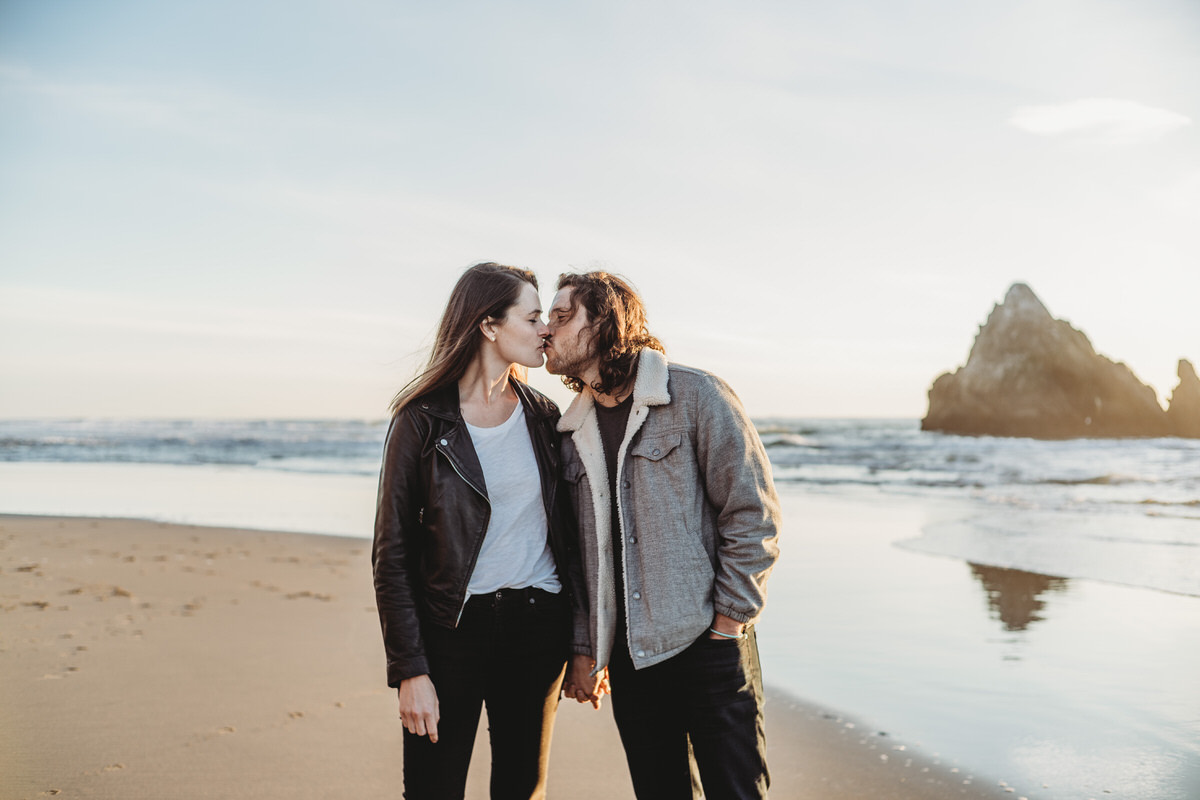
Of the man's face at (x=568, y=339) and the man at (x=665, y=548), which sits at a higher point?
the man's face at (x=568, y=339)

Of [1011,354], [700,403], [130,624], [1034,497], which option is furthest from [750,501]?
[1011,354]

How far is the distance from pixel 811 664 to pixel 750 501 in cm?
305

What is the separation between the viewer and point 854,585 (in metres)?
6.77

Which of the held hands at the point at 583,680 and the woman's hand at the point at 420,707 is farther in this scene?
the held hands at the point at 583,680

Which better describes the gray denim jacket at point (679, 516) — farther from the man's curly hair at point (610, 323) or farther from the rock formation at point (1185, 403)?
the rock formation at point (1185, 403)

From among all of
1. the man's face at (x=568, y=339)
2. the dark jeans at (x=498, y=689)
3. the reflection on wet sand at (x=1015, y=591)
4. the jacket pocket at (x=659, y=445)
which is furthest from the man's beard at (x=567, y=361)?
the reflection on wet sand at (x=1015, y=591)

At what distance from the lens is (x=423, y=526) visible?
2291mm

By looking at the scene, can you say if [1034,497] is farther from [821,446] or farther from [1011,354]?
[1011,354]

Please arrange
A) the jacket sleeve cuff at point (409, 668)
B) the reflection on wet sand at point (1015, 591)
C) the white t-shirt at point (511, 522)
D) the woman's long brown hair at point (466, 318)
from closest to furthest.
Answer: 1. the jacket sleeve cuff at point (409, 668)
2. the white t-shirt at point (511, 522)
3. the woman's long brown hair at point (466, 318)
4. the reflection on wet sand at point (1015, 591)

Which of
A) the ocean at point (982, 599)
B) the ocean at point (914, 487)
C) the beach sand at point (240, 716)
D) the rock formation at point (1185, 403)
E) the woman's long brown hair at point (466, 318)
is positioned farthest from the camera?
the rock formation at point (1185, 403)

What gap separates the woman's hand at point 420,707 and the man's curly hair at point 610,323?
0.93m

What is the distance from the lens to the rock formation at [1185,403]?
34.8m

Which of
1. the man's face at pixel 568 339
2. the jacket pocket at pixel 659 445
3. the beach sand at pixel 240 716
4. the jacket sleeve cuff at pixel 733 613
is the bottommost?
the beach sand at pixel 240 716

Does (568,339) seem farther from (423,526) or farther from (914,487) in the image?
(914,487)
